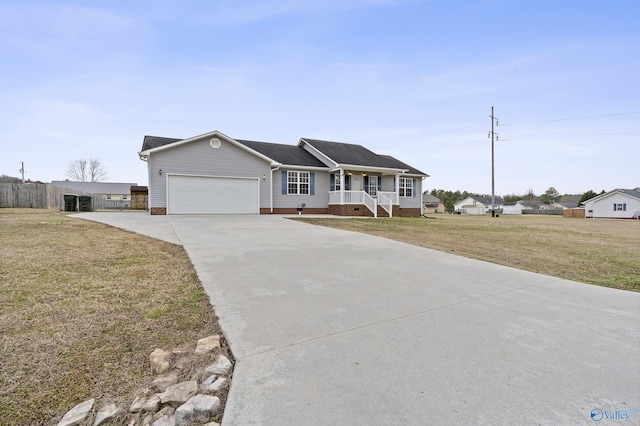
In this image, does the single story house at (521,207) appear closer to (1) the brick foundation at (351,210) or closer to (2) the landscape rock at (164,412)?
(1) the brick foundation at (351,210)

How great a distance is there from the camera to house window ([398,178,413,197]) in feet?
73.4

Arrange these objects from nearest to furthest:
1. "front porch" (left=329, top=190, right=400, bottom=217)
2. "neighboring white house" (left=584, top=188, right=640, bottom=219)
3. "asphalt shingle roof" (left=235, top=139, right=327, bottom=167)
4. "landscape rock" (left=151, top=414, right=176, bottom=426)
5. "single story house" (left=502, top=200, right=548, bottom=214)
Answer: "landscape rock" (left=151, top=414, right=176, bottom=426) → "front porch" (left=329, top=190, right=400, bottom=217) → "asphalt shingle roof" (left=235, top=139, right=327, bottom=167) → "neighboring white house" (left=584, top=188, right=640, bottom=219) → "single story house" (left=502, top=200, right=548, bottom=214)

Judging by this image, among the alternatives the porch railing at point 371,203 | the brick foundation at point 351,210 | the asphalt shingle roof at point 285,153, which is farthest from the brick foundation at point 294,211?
the asphalt shingle roof at point 285,153

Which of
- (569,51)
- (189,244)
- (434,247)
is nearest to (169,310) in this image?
(189,244)

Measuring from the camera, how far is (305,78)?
18859 millimetres

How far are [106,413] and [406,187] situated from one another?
2255 centimetres

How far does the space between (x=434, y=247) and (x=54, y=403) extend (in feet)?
24.7

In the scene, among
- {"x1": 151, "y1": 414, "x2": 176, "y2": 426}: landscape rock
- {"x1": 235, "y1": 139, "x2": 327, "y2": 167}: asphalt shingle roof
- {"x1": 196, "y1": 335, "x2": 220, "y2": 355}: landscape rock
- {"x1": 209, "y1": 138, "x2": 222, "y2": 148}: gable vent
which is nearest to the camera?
{"x1": 151, "y1": 414, "x2": 176, "y2": 426}: landscape rock

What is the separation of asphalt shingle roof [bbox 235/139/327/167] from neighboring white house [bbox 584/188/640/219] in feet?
148

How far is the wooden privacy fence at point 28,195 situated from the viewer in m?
19.5

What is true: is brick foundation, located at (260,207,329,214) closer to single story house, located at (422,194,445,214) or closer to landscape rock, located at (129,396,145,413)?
landscape rock, located at (129,396,145,413)

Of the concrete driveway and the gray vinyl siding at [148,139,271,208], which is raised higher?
the gray vinyl siding at [148,139,271,208]

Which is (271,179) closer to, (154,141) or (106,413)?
(154,141)

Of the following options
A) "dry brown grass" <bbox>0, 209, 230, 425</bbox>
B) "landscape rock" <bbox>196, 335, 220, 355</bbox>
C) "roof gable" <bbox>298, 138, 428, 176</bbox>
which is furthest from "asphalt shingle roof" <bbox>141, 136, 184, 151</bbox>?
"landscape rock" <bbox>196, 335, 220, 355</bbox>
